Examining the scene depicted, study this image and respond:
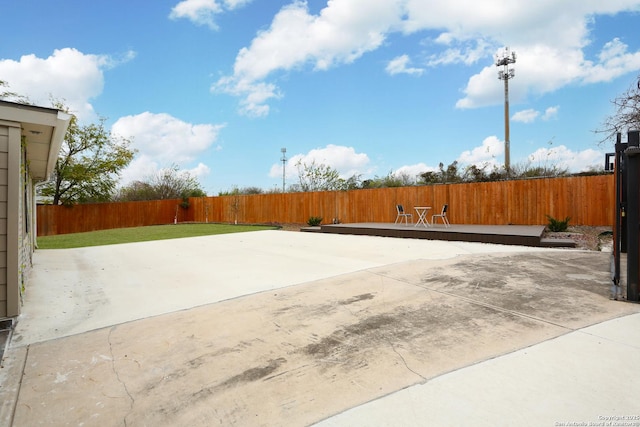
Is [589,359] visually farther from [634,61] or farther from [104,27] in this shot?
[104,27]

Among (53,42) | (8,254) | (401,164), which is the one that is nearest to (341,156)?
(401,164)

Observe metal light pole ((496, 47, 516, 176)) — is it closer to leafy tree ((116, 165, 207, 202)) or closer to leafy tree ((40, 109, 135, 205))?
leafy tree ((116, 165, 207, 202))

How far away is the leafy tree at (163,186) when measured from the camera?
2377 centimetres

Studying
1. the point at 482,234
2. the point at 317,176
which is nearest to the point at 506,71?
the point at 317,176

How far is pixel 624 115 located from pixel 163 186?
82.5 ft

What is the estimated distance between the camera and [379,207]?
13562 millimetres

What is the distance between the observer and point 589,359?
6.89 ft

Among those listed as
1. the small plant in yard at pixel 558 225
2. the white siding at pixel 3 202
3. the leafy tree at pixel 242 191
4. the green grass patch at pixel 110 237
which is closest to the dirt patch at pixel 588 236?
the small plant in yard at pixel 558 225

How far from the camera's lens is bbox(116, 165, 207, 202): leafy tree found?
23766 mm

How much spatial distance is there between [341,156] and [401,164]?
435cm

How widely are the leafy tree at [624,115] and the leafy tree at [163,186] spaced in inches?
854

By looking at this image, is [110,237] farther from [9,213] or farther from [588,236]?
[588,236]

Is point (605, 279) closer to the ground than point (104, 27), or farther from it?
closer to the ground

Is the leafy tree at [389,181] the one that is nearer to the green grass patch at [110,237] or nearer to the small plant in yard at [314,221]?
the small plant in yard at [314,221]
